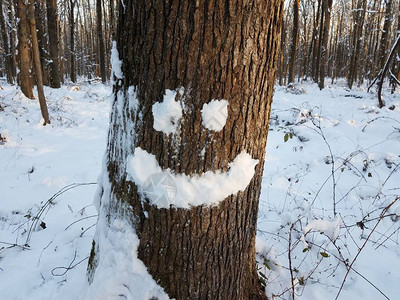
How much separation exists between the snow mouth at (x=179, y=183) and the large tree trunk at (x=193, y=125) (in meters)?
0.03

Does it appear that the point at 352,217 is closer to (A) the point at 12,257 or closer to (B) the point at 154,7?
(B) the point at 154,7

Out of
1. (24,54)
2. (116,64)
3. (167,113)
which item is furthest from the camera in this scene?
(24,54)

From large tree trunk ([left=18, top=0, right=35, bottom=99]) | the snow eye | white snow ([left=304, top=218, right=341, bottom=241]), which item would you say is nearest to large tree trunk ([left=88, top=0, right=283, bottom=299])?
the snow eye

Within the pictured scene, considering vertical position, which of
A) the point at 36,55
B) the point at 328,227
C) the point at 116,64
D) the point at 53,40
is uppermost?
the point at 53,40

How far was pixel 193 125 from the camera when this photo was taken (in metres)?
1.13

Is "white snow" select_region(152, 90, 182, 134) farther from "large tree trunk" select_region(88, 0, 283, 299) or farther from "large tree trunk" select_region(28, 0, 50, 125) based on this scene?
"large tree trunk" select_region(28, 0, 50, 125)

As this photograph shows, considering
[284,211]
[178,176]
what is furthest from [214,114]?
[284,211]

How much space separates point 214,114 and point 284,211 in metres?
2.07

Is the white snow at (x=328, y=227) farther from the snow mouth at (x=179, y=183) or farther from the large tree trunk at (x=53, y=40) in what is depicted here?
Result: the large tree trunk at (x=53, y=40)

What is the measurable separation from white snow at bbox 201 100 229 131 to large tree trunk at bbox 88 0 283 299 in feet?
0.07

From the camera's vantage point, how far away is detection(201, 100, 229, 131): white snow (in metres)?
1.11

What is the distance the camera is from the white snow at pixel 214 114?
111 centimetres

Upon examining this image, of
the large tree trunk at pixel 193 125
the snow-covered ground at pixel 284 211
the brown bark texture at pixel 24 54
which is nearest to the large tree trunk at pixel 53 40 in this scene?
the brown bark texture at pixel 24 54

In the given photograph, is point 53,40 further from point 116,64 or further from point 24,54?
point 116,64
